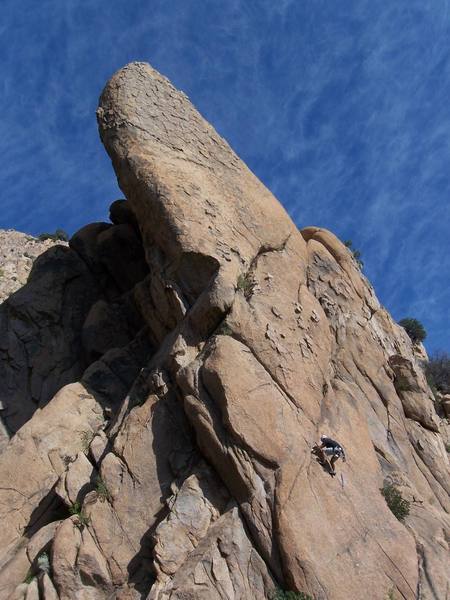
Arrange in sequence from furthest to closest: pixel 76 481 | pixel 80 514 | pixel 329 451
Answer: pixel 76 481
pixel 329 451
pixel 80 514

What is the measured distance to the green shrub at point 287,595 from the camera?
11.5 meters

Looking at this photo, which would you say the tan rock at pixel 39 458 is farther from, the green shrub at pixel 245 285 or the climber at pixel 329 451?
the climber at pixel 329 451

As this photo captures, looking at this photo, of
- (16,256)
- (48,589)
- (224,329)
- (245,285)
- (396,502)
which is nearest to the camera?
(48,589)

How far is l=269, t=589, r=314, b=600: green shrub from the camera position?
37.6ft

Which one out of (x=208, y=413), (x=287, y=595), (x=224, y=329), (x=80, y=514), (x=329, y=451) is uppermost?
(x=224, y=329)

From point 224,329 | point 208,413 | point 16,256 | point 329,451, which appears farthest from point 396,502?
point 16,256

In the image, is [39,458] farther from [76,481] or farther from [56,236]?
[56,236]

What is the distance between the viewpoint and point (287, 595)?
11.6 m

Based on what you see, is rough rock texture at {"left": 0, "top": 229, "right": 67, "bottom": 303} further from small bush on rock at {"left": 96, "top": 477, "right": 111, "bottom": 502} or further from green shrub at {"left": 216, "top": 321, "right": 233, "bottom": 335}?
small bush on rock at {"left": 96, "top": 477, "right": 111, "bottom": 502}

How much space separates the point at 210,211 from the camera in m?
18.0

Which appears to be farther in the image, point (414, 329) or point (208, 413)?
point (414, 329)

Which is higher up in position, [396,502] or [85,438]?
[396,502]

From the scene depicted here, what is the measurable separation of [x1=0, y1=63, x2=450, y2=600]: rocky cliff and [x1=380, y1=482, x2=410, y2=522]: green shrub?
209 millimetres

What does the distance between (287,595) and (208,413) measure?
13.5 feet
